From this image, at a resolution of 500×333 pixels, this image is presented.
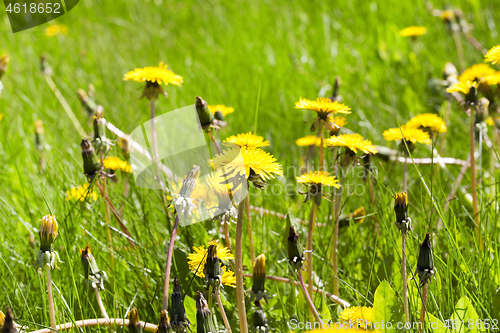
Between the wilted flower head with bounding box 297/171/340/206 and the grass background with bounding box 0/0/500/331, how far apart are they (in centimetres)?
13

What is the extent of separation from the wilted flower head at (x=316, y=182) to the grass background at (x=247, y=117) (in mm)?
134

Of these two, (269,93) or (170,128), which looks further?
(269,93)

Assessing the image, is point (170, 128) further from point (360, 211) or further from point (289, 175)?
point (360, 211)

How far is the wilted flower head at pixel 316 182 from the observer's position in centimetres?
89

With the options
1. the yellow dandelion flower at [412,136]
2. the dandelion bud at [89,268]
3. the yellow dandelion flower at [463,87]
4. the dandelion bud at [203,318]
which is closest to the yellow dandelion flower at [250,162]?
the dandelion bud at [203,318]

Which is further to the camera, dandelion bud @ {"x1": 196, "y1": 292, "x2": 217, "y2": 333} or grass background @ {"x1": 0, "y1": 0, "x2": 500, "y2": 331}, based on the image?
grass background @ {"x1": 0, "y1": 0, "x2": 500, "y2": 331}

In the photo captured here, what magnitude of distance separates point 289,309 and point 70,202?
747 millimetres

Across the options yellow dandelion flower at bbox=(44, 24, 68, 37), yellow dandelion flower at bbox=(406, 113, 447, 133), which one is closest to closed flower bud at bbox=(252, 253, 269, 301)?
yellow dandelion flower at bbox=(406, 113, 447, 133)

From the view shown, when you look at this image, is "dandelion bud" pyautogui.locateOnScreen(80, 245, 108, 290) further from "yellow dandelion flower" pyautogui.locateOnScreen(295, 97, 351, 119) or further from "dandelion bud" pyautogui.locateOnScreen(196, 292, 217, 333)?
"yellow dandelion flower" pyautogui.locateOnScreen(295, 97, 351, 119)

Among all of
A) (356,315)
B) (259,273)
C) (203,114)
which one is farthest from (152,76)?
(356,315)

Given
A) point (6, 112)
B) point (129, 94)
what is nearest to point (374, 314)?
point (129, 94)

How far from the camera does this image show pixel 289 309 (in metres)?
0.98

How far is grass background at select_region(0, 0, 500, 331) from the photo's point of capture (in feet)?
3.17

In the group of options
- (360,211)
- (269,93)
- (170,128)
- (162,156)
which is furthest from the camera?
(269,93)
